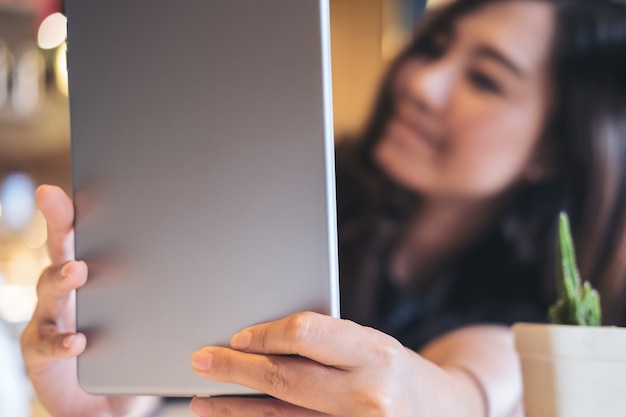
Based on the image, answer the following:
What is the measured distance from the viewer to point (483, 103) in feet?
5.25

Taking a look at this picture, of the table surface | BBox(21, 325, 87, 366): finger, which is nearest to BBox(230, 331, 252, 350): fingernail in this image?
BBox(21, 325, 87, 366): finger

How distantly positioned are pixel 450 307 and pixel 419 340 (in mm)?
116

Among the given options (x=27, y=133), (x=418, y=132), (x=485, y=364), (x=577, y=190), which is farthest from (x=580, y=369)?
(x=27, y=133)

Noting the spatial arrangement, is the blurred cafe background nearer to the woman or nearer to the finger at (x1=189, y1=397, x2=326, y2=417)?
the woman

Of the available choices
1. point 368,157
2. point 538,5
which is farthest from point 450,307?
point 538,5

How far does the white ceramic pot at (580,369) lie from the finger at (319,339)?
0.22 m

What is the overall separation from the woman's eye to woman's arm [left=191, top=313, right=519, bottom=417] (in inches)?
44.0

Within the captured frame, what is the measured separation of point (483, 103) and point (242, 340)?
3.92ft

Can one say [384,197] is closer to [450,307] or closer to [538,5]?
[450,307]

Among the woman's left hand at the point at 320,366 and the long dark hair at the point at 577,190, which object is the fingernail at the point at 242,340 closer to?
the woman's left hand at the point at 320,366

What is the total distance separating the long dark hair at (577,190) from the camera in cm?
155

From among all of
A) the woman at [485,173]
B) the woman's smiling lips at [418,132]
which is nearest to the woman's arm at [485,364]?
the woman at [485,173]

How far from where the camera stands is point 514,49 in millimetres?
1573

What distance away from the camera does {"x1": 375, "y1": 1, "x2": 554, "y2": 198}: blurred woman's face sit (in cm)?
158
